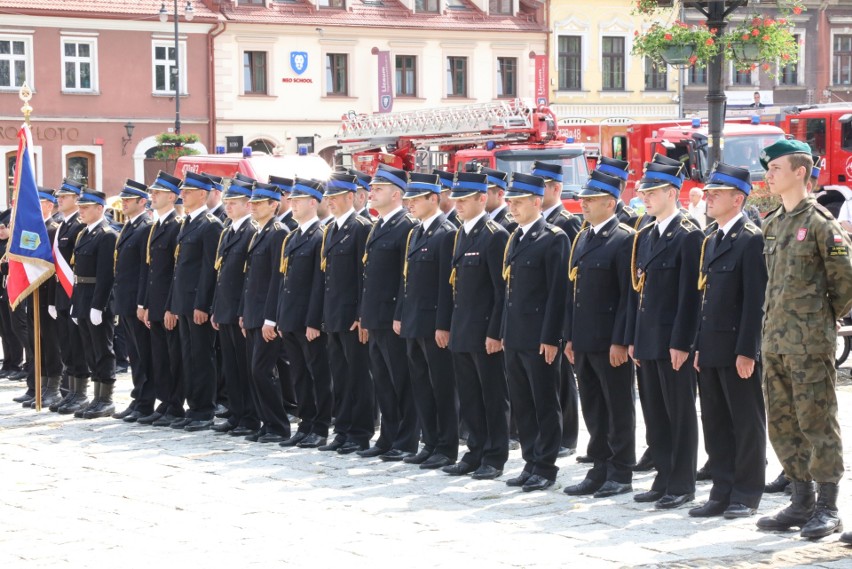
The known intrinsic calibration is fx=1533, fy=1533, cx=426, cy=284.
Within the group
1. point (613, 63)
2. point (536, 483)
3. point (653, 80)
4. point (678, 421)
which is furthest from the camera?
point (653, 80)

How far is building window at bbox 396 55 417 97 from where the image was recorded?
4816 centimetres

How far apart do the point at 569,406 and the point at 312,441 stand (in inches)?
79.8

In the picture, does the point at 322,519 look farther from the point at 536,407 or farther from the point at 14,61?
the point at 14,61

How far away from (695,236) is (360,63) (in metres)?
39.0

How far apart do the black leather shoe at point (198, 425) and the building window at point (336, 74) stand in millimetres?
34920

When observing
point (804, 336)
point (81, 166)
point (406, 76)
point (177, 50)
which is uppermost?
point (177, 50)

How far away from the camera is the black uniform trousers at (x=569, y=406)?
36.7 ft

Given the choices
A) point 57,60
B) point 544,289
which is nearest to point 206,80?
point 57,60

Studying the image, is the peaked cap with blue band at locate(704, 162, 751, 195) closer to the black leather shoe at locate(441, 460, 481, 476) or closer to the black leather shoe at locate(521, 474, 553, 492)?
the black leather shoe at locate(521, 474, 553, 492)

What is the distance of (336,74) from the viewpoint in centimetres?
4716

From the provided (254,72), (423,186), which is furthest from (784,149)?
(254,72)

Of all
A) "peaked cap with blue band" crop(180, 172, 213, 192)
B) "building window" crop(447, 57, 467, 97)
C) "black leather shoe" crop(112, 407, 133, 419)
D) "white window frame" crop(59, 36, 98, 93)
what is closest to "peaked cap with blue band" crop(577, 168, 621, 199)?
"peaked cap with blue band" crop(180, 172, 213, 192)

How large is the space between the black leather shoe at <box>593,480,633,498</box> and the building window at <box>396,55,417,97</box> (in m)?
39.3

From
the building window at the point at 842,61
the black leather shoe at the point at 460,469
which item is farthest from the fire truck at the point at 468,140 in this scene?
the building window at the point at 842,61
